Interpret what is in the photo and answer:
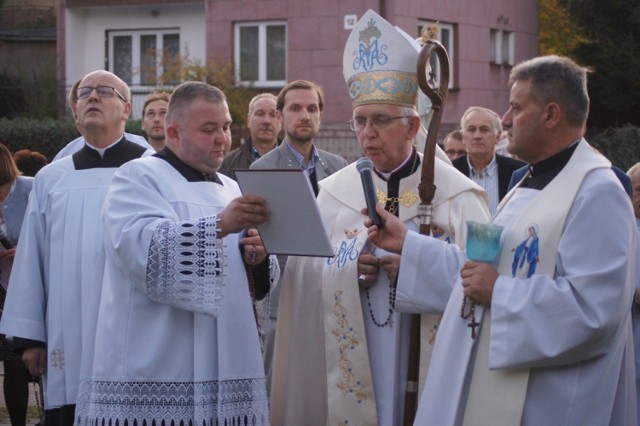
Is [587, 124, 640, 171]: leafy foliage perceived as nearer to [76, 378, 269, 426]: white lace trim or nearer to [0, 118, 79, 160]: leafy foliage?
[0, 118, 79, 160]: leafy foliage

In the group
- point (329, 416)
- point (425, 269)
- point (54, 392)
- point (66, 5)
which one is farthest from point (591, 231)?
point (66, 5)

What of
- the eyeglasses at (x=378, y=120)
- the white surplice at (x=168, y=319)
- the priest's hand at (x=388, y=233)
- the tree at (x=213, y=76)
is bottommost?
the white surplice at (x=168, y=319)

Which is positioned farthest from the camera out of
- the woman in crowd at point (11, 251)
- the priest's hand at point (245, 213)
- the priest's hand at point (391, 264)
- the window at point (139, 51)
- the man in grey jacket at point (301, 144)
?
the window at point (139, 51)

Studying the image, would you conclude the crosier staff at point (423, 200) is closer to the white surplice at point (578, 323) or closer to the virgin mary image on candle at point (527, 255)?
the white surplice at point (578, 323)

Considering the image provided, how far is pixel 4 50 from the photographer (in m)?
33.7

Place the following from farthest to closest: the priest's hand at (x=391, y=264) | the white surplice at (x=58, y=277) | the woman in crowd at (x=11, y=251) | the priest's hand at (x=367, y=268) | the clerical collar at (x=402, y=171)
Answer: the woman in crowd at (x=11, y=251) → the white surplice at (x=58, y=277) → the clerical collar at (x=402, y=171) → the priest's hand at (x=367, y=268) → the priest's hand at (x=391, y=264)

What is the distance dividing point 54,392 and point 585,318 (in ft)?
10.4

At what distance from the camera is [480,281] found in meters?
4.46

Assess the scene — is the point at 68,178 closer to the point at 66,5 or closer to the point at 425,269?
the point at 425,269

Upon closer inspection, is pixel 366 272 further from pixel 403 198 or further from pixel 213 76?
pixel 213 76

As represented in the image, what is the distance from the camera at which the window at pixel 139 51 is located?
91.9 ft

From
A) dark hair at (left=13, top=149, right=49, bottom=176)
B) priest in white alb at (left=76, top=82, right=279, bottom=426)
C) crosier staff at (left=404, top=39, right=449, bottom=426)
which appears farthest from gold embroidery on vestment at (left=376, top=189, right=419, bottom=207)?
dark hair at (left=13, top=149, right=49, bottom=176)

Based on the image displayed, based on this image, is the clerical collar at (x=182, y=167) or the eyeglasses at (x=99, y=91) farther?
the eyeglasses at (x=99, y=91)

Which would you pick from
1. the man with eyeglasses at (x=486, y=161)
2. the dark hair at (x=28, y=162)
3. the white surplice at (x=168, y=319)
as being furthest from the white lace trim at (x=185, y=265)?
the dark hair at (x=28, y=162)
